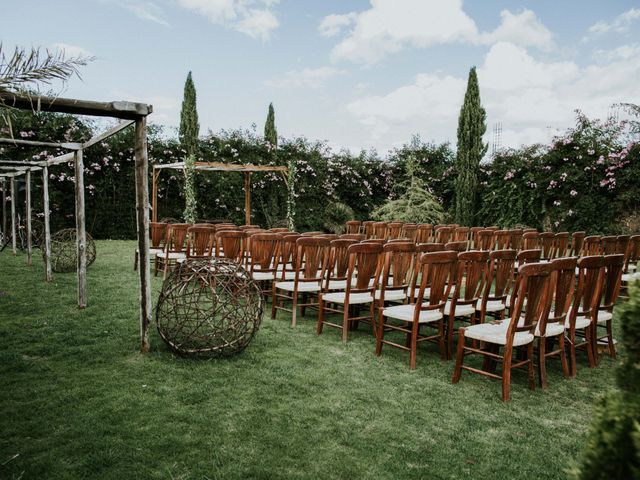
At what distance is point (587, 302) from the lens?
395 centimetres

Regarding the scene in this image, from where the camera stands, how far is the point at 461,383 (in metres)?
3.61

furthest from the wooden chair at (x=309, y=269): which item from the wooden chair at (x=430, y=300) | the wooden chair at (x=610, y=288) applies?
the wooden chair at (x=610, y=288)

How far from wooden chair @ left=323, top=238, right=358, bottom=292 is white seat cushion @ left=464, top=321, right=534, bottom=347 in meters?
1.77

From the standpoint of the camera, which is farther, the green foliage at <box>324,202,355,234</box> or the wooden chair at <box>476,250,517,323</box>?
the green foliage at <box>324,202,355,234</box>

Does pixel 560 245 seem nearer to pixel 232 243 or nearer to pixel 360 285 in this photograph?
pixel 360 285

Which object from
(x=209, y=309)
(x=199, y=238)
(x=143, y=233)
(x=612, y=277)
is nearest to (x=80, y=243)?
(x=199, y=238)

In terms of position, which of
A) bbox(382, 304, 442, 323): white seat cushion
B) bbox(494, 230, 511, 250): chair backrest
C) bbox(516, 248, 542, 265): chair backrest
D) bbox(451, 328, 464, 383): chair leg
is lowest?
bbox(451, 328, 464, 383): chair leg

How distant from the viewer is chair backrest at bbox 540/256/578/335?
3445 mm

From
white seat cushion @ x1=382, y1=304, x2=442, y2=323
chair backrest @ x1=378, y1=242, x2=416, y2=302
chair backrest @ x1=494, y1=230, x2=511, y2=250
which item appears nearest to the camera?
white seat cushion @ x1=382, y1=304, x2=442, y2=323

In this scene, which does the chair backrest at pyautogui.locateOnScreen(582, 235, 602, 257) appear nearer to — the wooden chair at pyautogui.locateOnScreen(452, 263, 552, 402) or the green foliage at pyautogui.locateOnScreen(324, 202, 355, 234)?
the wooden chair at pyautogui.locateOnScreen(452, 263, 552, 402)

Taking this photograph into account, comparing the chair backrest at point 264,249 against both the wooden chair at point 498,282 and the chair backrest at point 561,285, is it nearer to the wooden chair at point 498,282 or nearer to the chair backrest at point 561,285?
the wooden chair at point 498,282

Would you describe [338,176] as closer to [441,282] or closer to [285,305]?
[285,305]

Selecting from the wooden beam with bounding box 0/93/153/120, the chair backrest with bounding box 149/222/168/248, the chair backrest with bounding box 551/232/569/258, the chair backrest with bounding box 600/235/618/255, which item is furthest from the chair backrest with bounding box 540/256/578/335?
the chair backrest with bounding box 149/222/168/248

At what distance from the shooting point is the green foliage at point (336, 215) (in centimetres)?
1612
